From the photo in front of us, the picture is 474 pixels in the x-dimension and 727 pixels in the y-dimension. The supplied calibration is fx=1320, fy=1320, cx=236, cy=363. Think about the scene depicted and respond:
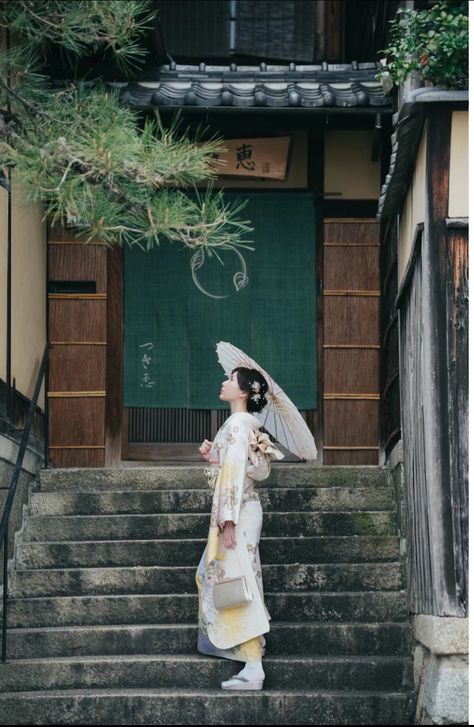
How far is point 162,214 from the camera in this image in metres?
7.62

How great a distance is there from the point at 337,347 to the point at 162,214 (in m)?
4.93

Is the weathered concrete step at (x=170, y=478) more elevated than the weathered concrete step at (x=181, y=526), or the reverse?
the weathered concrete step at (x=170, y=478)

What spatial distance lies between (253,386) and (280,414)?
37 cm

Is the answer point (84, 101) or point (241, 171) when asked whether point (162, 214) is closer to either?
point (84, 101)

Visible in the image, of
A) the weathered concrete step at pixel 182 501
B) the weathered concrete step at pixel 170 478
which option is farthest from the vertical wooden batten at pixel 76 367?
the weathered concrete step at pixel 182 501

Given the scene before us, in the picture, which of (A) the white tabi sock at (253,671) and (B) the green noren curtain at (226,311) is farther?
(B) the green noren curtain at (226,311)

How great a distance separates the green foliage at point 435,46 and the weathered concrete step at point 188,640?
3.86 m

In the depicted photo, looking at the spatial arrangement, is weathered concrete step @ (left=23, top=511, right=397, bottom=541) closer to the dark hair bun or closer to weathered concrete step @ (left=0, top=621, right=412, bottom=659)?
weathered concrete step @ (left=0, top=621, right=412, bottom=659)

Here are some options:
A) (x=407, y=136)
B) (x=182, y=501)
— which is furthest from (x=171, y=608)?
(x=407, y=136)

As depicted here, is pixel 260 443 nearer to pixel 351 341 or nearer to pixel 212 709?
pixel 212 709

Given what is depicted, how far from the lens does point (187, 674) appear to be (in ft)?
30.0

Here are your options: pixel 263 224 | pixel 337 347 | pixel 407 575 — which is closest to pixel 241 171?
pixel 263 224

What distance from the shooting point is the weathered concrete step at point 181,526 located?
1061 centimetres

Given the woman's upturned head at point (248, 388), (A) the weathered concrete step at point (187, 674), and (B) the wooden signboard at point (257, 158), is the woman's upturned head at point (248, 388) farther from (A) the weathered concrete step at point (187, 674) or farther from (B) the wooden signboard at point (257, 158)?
(B) the wooden signboard at point (257, 158)
